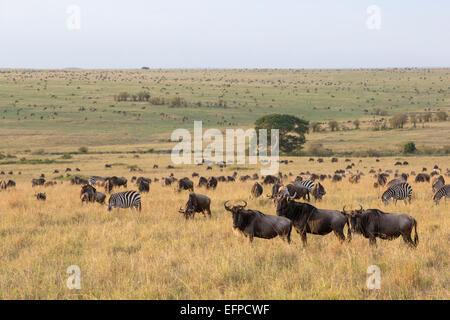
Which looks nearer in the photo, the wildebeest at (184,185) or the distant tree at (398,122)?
the wildebeest at (184,185)

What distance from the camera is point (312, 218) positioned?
9.15m

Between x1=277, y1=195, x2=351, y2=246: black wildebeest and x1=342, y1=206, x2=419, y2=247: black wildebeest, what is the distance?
244 mm

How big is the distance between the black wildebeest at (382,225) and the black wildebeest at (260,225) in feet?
4.03

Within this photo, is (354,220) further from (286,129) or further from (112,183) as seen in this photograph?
(286,129)

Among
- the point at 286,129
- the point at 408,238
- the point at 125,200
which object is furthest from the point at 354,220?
the point at 286,129

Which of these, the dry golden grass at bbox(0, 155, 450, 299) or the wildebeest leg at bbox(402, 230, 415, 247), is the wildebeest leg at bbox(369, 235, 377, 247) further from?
the wildebeest leg at bbox(402, 230, 415, 247)

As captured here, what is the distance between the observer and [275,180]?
2381 centimetres

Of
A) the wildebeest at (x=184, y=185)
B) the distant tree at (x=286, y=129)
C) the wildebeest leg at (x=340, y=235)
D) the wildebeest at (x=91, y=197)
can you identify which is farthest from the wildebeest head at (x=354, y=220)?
the distant tree at (x=286, y=129)

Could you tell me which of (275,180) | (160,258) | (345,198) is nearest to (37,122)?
(275,180)

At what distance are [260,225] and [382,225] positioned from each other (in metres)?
2.29

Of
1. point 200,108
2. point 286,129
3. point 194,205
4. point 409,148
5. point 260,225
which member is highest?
point 200,108

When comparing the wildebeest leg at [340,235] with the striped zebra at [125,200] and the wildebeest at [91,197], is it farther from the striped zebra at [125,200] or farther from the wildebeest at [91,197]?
the wildebeest at [91,197]

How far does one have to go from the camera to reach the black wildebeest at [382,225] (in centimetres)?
858
